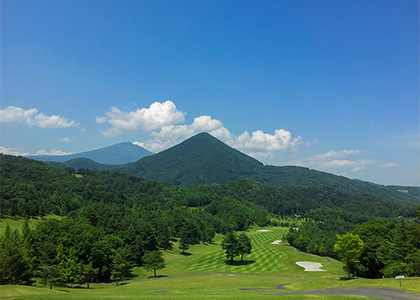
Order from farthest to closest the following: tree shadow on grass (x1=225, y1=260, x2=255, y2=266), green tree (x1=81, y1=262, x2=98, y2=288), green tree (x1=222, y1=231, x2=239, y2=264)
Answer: green tree (x1=222, y1=231, x2=239, y2=264), tree shadow on grass (x1=225, y1=260, x2=255, y2=266), green tree (x1=81, y1=262, x2=98, y2=288)

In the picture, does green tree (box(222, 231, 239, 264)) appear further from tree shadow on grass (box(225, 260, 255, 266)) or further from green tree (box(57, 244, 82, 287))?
green tree (box(57, 244, 82, 287))

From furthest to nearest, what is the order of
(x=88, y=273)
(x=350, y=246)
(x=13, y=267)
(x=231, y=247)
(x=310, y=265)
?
(x=231, y=247) → (x=310, y=265) → (x=88, y=273) → (x=350, y=246) → (x=13, y=267)

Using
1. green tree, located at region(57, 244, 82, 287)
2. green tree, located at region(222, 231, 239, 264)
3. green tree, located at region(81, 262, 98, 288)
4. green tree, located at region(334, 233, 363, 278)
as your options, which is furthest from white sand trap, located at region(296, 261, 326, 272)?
green tree, located at region(57, 244, 82, 287)

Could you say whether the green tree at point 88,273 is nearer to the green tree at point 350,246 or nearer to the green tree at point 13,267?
the green tree at point 13,267

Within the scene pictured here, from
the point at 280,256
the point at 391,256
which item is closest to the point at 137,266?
the point at 280,256

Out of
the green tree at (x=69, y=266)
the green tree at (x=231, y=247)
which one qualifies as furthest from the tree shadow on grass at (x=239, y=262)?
the green tree at (x=69, y=266)

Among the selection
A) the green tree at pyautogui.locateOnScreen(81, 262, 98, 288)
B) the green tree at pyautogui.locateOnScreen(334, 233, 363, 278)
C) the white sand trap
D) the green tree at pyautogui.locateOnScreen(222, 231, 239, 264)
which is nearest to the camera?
the green tree at pyautogui.locateOnScreen(334, 233, 363, 278)

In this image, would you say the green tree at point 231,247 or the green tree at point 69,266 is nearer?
the green tree at point 69,266

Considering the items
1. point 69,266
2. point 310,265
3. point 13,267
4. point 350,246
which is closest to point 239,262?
point 310,265

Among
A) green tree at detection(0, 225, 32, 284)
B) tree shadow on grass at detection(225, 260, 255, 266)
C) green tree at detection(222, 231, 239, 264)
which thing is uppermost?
green tree at detection(0, 225, 32, 284)

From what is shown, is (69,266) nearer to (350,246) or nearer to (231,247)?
(231,247)

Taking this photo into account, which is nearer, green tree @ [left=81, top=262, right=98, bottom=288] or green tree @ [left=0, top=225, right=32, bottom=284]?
green tree @ [left=0, top=225, right=32, bottom=284]
